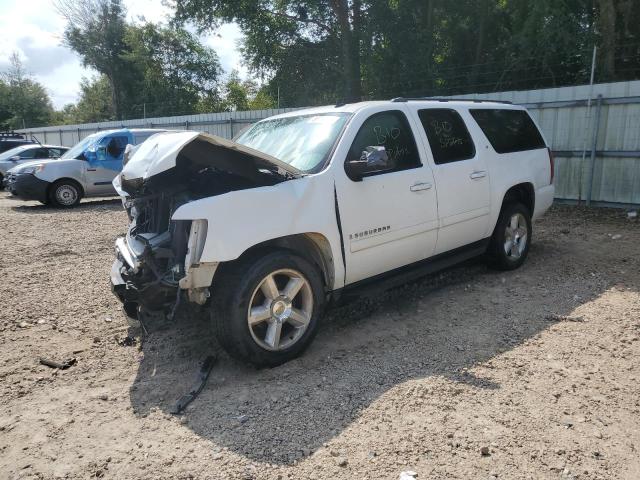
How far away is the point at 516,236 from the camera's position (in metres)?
5.70

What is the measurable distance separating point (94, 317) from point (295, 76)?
19600 millimetres

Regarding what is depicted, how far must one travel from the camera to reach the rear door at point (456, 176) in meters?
4.55

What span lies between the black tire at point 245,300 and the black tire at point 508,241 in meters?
2.75

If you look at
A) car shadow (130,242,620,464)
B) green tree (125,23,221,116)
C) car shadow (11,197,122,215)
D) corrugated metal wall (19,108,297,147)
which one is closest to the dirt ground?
car shadow (130,242,620,464)

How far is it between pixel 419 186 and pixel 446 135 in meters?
0.79

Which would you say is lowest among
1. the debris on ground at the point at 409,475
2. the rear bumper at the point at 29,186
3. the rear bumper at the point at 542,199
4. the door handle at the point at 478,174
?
the debris on ground at the point at 409,475

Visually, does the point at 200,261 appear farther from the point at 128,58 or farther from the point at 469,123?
the point at 128,58

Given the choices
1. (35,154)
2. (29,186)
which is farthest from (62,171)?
(35,154)

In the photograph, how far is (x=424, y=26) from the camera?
1917 centimetres

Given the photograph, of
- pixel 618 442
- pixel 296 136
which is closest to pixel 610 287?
pixel 618 442

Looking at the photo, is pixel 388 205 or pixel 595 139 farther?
pixel 595 139

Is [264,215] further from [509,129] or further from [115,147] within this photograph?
[115,147]

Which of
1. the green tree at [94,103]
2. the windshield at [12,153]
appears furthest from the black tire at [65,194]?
the green tree at [94,103]

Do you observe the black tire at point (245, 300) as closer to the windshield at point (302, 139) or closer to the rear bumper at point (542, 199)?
the windshield at point (302, 139)
